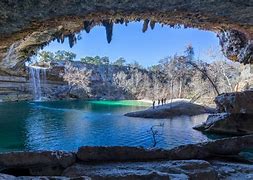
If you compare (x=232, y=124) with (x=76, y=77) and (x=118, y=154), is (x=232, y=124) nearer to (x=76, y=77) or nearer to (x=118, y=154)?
(x=118, y=154)

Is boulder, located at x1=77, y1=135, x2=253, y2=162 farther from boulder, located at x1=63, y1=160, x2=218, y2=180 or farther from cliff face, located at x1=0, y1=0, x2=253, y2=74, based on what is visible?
cliff face, located at x1=0, y1=0, x2=253, y2=74

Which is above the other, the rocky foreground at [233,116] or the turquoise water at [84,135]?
the rocky foreground at [233,116]

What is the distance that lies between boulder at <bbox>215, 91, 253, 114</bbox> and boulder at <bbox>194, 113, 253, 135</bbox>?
0.52 metres

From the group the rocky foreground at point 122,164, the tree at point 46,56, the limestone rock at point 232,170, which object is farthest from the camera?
the tree at point 46,56

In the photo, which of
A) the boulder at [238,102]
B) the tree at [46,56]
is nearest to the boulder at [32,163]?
the boulder at [238,102]

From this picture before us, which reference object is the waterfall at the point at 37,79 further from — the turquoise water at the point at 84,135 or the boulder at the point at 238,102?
the boulder at the point at 238,102

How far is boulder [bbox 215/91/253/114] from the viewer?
36.6 feet

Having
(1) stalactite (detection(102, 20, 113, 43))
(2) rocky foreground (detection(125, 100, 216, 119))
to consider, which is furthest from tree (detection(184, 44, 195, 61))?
(1) stalactite (detection(102, 20, 113, 43))

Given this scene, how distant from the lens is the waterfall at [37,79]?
36150 mm

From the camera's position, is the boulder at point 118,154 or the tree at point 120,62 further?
the tree at point 120,62

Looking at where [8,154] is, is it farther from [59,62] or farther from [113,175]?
[59,62]

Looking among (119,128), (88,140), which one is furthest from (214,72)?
(88,140)

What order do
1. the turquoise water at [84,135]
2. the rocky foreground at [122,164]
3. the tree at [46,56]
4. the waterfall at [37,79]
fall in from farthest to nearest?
the tree at [46,56], the waterfall at [37,79], the turquoise water at [84,135], the rocky foreground at [122,164]

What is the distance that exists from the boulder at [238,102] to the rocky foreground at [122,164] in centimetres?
604
